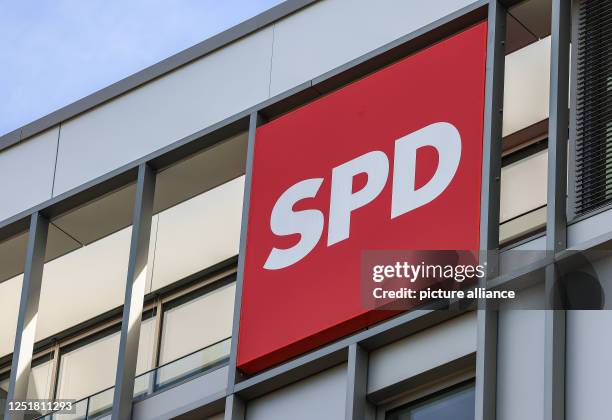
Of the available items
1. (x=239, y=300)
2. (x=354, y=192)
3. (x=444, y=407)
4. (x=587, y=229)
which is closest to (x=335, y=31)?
(x=354, y=192)

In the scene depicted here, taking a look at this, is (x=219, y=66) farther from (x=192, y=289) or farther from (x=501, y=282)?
(x=501, y=282)

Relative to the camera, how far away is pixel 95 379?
716 inches

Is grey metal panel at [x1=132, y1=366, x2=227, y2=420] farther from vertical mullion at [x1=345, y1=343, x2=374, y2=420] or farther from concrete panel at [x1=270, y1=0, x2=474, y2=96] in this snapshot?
concrete panel at [x1=270, y1=0, x2=474, y2=96]

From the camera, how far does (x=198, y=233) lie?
17.7 meters

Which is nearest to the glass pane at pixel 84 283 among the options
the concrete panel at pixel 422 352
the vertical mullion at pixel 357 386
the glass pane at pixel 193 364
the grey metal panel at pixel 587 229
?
the glass pane at pixel 193 364

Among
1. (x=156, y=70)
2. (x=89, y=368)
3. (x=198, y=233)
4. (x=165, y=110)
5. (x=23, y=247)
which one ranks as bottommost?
(x=89, y=368)

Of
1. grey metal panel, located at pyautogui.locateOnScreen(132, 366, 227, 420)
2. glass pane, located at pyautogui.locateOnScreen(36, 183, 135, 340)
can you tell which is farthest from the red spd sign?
Answer: glass pane, located at pyautogui.locateOnScreen(36, 183, 135, 340)

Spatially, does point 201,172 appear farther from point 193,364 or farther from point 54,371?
point 54,371

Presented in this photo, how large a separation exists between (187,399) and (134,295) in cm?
133

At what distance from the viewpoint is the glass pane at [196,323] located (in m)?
16.8

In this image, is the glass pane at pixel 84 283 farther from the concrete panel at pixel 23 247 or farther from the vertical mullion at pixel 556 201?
the vertical mullion at pixel 556 201

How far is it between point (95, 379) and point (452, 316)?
23.4 feet

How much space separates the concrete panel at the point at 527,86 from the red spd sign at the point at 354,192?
2.13 meters

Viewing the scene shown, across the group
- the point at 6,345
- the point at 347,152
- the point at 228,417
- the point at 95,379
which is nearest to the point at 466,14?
the point at 347,152
